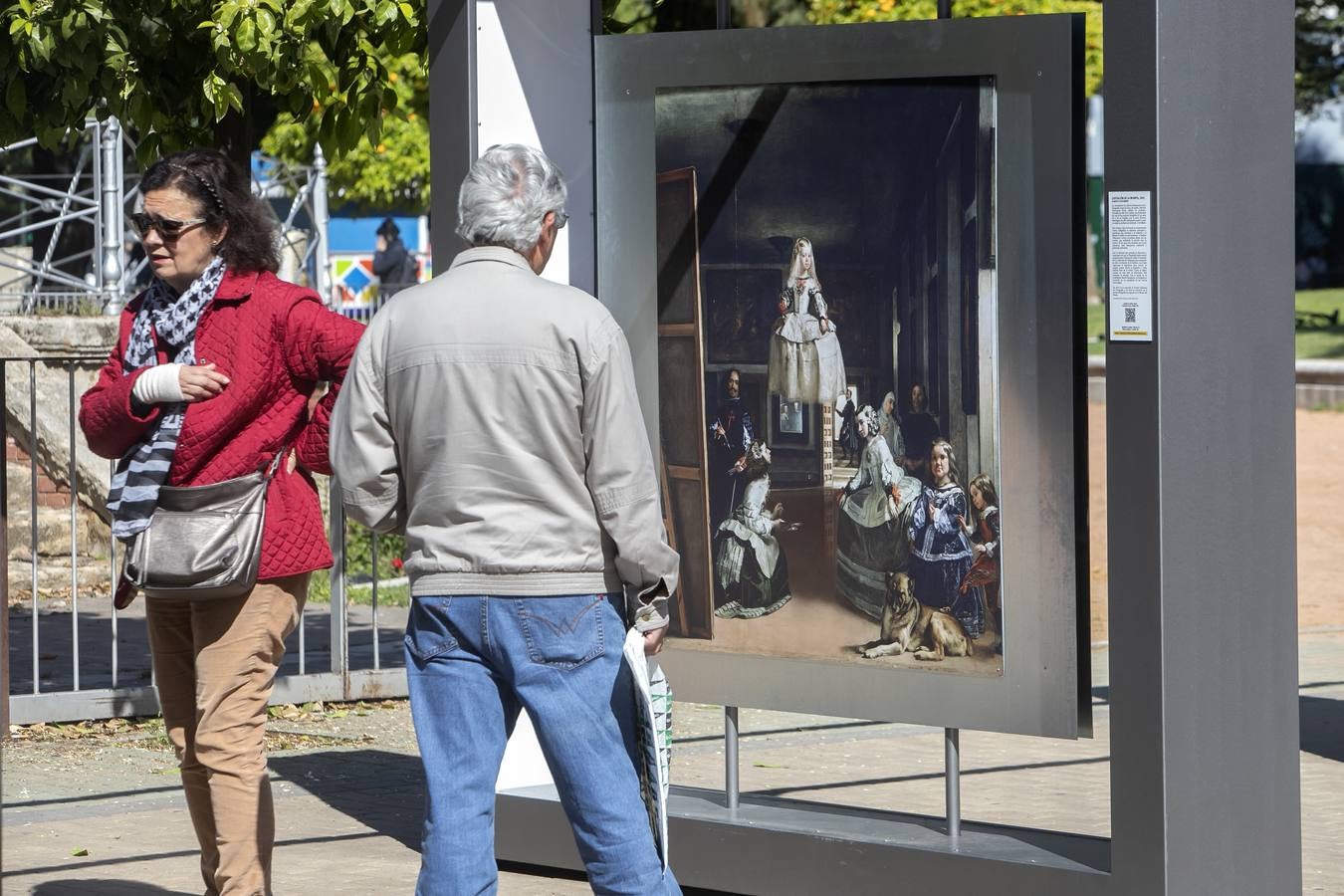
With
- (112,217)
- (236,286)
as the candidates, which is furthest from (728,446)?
(112,217)

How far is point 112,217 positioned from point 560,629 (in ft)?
33.9

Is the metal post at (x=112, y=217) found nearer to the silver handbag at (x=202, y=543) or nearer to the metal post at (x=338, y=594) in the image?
the metal post at (x=338, y=594)

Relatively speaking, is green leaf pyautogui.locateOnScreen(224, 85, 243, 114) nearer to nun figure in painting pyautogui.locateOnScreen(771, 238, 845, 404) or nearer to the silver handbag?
nun figure in painting pyautogui.locateOnScreen(771, 238, 845, 404)

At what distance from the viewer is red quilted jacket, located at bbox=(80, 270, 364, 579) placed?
4.42 meters

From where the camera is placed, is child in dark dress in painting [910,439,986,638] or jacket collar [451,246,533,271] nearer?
jacket collar [451,246,533,271]

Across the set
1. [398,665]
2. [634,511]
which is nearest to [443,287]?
[634,511]

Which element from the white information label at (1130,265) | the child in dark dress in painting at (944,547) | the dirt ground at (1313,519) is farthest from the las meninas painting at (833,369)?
the dirt ground at (1313,519)

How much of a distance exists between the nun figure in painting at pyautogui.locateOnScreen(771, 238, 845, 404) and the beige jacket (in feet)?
4.61

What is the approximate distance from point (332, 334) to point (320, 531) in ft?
1.49

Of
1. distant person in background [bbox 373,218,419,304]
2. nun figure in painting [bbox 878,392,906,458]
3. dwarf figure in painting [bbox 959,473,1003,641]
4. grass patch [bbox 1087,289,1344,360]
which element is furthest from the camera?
grass patch [bbox 1087,289,1344,360]

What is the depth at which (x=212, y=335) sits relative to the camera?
447 centimetres

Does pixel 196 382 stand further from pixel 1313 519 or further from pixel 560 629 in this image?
pixel 1313 519

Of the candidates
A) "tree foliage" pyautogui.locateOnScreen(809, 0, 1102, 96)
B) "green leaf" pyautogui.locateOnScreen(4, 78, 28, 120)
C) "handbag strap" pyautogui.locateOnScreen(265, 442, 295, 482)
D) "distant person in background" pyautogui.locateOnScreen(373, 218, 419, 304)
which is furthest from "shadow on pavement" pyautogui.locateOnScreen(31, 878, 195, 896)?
"distant person in background" pyautogui.locateOnScreen(373, 218, 419, 304)

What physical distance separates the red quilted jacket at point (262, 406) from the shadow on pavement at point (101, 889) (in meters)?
1.27
